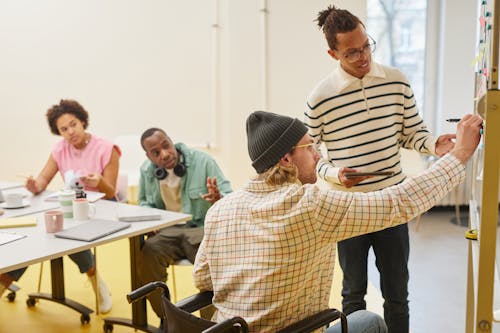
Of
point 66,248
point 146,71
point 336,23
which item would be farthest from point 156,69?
point 336,23

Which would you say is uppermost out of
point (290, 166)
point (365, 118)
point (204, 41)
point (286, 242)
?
point (204, 41)

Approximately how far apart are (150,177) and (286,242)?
178cm

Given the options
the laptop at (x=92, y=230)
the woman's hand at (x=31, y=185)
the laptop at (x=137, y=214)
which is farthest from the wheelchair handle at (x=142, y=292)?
the woman's hand at (x=31, y=185)

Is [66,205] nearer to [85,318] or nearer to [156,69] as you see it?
[85,318]

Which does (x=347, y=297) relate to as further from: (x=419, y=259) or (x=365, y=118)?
(x=419, y=259)

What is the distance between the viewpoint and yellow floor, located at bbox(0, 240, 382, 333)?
2996mm

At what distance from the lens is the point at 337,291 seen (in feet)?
11.2

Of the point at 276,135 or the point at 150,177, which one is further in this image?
the point at 150,177

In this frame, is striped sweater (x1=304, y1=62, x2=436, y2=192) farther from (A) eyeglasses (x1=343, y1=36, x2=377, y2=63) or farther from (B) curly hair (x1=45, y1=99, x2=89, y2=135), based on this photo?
(B) curly hair (x1=45, y1=99, x2=89, y2=135)

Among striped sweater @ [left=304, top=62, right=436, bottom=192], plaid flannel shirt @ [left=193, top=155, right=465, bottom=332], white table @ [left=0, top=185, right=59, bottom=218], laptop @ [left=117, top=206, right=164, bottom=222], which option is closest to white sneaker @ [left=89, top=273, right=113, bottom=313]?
white table @ [left=0, top=185, right=59, bottom=218]

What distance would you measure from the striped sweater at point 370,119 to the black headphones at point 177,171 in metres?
1.05

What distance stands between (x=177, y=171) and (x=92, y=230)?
2.32 feet

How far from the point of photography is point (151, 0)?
16.9 feet

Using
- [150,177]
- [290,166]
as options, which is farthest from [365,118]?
[150,177]
